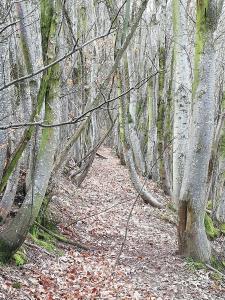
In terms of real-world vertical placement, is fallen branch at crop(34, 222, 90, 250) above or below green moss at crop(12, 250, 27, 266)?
below

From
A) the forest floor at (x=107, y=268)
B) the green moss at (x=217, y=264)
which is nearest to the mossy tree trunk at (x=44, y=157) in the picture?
the forest floor at (x=107, y=268)

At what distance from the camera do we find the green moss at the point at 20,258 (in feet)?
18.4

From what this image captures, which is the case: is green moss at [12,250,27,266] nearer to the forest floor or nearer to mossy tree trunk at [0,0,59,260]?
the forest floor

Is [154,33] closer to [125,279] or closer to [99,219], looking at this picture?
[99,219]

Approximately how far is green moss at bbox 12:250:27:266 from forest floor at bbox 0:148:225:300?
8 cm

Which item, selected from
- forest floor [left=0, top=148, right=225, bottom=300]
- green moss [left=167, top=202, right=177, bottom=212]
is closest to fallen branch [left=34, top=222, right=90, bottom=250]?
forest floor [left=0, top=148, right=225, bottom=300]

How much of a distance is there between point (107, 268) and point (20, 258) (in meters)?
1.58

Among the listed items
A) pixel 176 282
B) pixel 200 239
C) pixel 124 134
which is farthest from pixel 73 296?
pixel 124 134

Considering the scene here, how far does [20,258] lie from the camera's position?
571cm

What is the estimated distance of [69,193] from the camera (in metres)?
11.7

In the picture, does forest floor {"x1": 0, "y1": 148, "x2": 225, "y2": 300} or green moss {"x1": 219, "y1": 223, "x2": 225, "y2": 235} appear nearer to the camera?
forest floor {"x1": 0, "y1": 148, "x2": 225, "y2": 300}

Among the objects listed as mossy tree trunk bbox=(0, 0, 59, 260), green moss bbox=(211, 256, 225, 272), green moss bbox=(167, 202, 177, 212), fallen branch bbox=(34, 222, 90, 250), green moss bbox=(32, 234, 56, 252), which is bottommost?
green moss bbox=(167, 202, 177, 212)

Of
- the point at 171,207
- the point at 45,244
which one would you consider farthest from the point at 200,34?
the point at 171,207

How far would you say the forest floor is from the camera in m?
5.39
